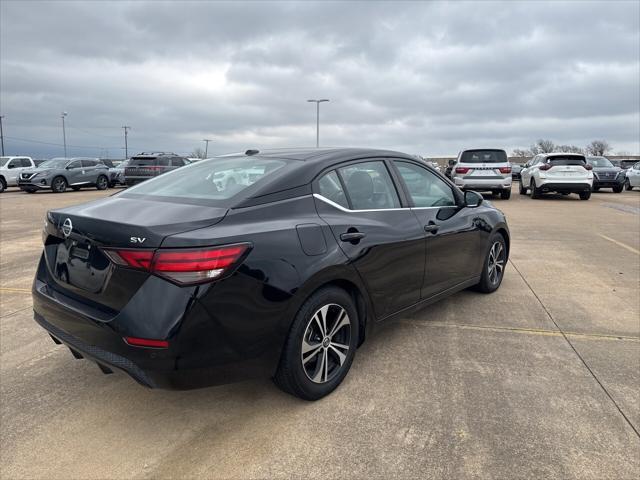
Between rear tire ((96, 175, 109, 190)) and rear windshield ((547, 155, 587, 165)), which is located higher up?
rear windshield ((547, 155, 587, 165))

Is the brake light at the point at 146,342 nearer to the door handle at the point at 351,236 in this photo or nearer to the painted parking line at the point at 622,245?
the door handle at the point at 351,236

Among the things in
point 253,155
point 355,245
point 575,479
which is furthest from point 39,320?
point 575,479

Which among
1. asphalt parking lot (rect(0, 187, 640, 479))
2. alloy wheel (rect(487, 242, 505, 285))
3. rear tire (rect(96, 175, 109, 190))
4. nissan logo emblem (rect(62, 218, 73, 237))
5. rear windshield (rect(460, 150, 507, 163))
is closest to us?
asphalt parking lot (rect(0, 187, 640, 479))

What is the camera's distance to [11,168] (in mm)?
23719

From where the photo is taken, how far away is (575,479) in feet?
7.20

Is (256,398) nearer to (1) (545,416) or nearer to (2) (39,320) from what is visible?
(2) (39,320)

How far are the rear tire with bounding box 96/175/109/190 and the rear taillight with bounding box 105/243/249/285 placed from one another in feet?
81.3

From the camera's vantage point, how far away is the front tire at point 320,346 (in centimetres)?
262

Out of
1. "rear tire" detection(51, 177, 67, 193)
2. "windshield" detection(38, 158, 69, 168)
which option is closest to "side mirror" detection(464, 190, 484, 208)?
"rear tire" detection(51, 177, 67, 193)

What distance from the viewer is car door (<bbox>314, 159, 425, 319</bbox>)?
296cm

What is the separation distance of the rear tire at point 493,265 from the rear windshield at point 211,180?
8.70 ft

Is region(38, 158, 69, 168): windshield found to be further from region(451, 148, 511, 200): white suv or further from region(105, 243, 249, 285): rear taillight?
region(105, 243, 249, 285): rear taillight

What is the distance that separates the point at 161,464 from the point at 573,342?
10.3ft

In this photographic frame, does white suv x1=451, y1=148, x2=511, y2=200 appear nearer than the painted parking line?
No
